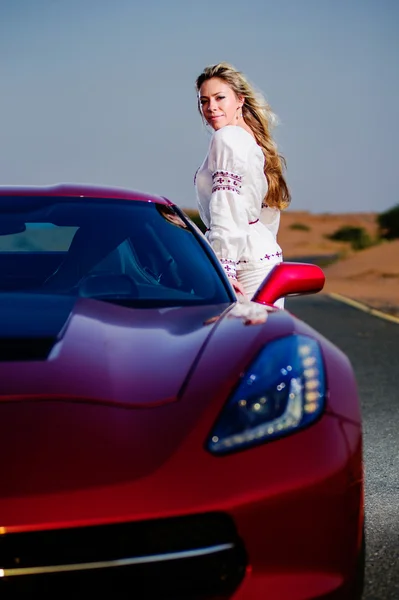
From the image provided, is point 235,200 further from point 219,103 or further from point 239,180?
point 219,103

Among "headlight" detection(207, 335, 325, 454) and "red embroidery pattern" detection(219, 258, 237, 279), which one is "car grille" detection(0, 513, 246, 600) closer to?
"headlight" detection(207, 335, 325, 454)

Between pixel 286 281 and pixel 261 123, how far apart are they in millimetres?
1750

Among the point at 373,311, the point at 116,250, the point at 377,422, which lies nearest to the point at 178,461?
the point at 116,250

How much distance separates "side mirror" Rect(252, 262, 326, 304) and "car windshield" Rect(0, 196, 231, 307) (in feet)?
0.57

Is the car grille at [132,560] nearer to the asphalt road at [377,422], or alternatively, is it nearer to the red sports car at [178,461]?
the red sports car at [178,461]

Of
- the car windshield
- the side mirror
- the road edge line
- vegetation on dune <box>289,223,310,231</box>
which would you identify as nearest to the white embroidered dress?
the car windshield

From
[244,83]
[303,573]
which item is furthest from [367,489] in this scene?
[303,573]

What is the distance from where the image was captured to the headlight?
263 cm

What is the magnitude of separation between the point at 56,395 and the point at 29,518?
41 cm

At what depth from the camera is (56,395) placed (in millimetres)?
2689

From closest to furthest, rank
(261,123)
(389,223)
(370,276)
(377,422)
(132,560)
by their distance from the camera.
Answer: (132,560) → (261,123) → (377,422) → (370,276) → (389,223)

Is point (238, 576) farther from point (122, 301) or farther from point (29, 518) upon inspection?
point (122, 301)

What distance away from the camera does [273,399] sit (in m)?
2.75

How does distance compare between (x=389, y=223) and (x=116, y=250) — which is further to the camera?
(x=389, y=223)
